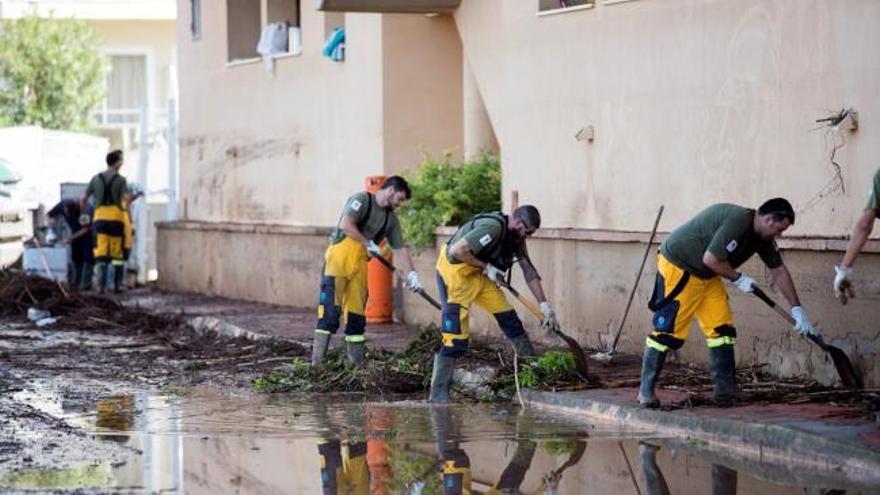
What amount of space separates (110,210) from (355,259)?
10.3m

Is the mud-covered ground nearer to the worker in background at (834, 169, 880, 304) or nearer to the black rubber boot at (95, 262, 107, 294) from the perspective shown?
the worker in background at (834, 169, 880, 304)

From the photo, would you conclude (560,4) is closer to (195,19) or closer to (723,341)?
(723,341)

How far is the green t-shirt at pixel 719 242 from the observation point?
36.1 feet

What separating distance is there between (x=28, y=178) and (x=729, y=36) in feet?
77.2

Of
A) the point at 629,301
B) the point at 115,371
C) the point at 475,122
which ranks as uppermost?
the point at 475,122

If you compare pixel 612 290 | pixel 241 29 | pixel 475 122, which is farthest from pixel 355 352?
pixel 241 29

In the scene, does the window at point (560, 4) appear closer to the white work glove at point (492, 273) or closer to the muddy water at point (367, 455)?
the white work glove at point (492, 273)

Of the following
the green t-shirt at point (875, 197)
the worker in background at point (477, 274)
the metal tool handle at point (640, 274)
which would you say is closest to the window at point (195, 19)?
the metal tool handle at point (640, 274)

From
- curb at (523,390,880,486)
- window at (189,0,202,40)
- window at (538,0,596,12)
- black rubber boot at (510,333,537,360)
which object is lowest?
curb at (523,390,880,486)

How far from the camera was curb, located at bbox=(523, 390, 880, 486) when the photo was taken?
9.36 meters

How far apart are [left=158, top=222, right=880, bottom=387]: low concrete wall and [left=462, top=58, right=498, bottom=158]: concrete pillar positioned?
56.7 inches

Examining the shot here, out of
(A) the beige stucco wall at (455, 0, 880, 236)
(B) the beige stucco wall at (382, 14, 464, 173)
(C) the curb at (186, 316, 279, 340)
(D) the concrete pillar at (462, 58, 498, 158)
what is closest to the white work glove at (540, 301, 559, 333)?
(A) the beige stucco wall at (455, 0, 880, 236)

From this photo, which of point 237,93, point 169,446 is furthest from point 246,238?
point 169,446

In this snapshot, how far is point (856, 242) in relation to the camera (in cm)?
1084
